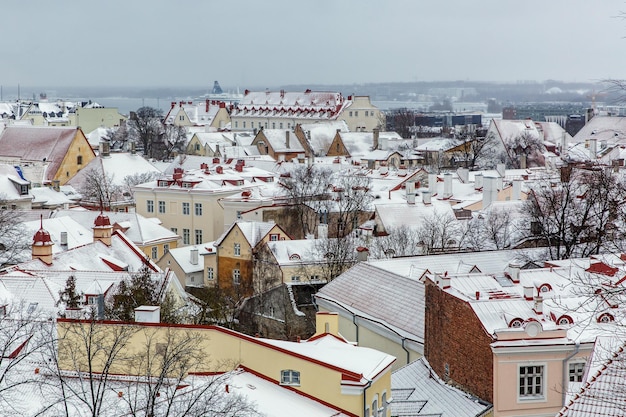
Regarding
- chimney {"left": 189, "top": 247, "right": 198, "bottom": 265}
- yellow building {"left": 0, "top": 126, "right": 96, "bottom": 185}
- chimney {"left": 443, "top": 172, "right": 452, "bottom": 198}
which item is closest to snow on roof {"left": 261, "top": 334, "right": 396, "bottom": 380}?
chimney {"left": 189, "top": 247, "right": 198, "bottom": 265}

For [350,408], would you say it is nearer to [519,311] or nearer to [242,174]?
[519,311]

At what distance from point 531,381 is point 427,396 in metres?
2.80

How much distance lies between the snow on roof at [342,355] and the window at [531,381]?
9.25ft

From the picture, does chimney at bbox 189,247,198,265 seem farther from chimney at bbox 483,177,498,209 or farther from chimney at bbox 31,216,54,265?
chimney at bbox 483,177,498,209

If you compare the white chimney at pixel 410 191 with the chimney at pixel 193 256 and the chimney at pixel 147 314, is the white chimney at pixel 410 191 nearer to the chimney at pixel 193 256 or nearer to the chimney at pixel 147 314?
the chimney at pixel 193 256

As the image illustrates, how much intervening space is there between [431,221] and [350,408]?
27.6 meters

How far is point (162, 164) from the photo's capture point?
279 feet

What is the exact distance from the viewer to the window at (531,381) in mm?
21578

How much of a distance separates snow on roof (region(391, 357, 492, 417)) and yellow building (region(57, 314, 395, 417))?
2326mm

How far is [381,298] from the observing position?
29547mm

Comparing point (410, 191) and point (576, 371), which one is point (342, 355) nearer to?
point (576, 371)

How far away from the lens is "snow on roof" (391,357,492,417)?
22406mm

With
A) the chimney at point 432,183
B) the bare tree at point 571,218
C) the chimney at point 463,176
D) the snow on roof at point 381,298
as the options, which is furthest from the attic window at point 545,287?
the chimney at point 463,176

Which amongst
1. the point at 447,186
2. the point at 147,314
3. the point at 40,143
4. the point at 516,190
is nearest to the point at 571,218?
the point at 516,190
